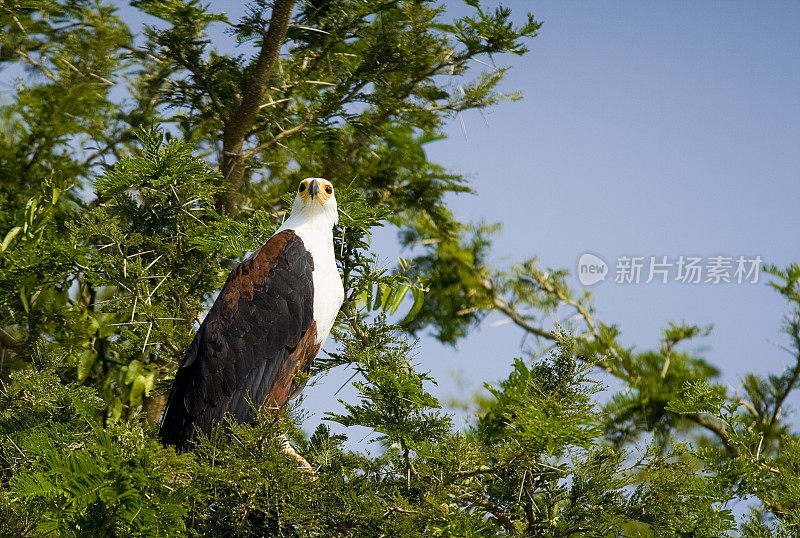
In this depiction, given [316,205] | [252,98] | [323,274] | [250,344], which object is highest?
[252,98]

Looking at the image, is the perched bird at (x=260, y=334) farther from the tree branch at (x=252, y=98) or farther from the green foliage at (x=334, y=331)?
the tree branch at (x=252, y=98)

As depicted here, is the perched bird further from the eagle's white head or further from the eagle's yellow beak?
the eagle's yellow beak

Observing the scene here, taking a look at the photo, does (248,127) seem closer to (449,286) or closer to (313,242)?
(313,242)

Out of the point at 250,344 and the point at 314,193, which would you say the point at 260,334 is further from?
the point at 314,193

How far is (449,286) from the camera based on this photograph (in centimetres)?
693

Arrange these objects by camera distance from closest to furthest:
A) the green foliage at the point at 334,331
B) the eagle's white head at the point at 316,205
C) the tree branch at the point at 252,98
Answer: the green foliage at the point at 334,331 → the eagle's white head at the point at 316,205 → the tree branch at the point at 252,98

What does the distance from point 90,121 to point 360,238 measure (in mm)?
3791

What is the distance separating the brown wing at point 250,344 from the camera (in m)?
3.41

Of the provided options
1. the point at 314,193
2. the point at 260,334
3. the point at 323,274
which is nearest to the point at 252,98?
the point at 314,193

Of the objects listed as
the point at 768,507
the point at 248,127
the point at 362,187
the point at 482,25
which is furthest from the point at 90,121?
the point at 768,507

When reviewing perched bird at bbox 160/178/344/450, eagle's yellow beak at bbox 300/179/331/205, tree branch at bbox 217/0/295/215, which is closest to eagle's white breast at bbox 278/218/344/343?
perched bird at bbox 160/178/344/450

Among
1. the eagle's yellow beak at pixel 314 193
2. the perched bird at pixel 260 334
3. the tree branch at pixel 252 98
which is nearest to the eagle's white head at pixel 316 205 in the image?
the eagle's yellow beak at pixel 314 193

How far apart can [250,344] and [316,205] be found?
0.83m

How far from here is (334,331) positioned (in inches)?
125
